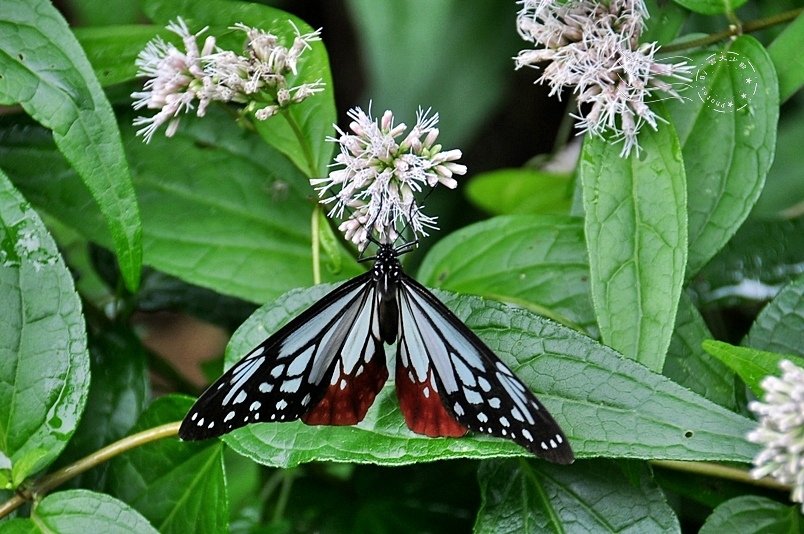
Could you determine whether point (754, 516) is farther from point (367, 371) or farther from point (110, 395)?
point (110, 395)

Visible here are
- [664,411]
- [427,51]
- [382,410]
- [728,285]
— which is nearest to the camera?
[664,411]

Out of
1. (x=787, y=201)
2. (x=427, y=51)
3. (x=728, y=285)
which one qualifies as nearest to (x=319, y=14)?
(x=427, y=51)

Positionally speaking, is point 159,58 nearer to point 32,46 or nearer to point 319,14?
point 32,46

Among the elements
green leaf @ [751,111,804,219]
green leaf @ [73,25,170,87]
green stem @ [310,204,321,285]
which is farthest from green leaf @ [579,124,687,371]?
green leaf @ [751,111,804,219]

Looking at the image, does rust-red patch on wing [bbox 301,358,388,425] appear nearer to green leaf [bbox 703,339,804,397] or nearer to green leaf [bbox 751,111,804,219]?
green leaf [bbox 703,339,804,397]

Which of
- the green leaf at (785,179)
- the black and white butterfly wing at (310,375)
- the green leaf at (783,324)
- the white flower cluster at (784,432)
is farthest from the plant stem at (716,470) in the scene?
the green leaf at (785,179)

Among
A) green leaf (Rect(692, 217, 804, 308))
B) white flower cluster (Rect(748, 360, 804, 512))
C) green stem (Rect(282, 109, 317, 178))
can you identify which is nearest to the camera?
white flower cluster (Rect(748, 360, 804, 512))

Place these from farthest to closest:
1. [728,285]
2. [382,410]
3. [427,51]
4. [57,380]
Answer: [427,51] < [728,285] < [57,380] < [382,410]
